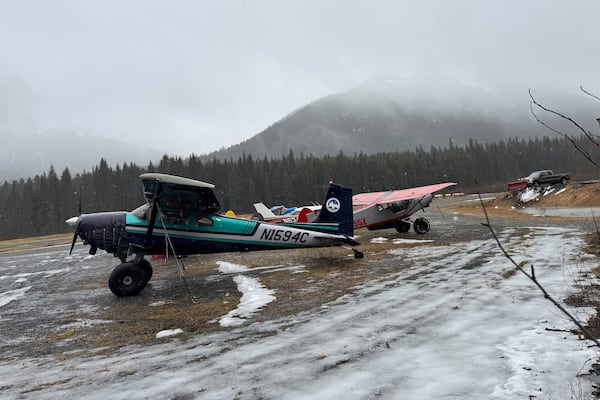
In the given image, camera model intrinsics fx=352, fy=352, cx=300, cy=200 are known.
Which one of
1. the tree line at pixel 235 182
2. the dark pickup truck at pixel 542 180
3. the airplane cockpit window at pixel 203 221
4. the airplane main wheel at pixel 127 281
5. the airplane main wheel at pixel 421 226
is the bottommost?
the airplane main wheel at pixel 421 226

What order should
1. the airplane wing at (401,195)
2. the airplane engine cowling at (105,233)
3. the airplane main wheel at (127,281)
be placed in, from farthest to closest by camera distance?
the airplane wing at (401,195) → the airplane engine cowling at (105,233) → the airplane main wheel at (127,281)

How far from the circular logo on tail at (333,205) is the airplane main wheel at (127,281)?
6.14 m

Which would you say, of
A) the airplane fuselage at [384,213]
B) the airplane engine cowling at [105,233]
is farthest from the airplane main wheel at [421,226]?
the airplane engine cowling at [105,233]

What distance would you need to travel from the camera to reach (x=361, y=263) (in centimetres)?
1095

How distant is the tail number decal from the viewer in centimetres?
1095

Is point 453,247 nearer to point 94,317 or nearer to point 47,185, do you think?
point 94,317

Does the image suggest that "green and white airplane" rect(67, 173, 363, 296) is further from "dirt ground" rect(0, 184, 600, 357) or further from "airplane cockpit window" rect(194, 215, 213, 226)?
"dirt ground" rect(0, 184, 600, 357)

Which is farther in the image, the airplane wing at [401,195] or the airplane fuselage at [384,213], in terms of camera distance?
the airplane fuselage at [384,213]

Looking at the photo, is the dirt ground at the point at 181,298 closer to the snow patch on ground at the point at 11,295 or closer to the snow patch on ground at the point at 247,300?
the snow patch on ground at the point at 247,300

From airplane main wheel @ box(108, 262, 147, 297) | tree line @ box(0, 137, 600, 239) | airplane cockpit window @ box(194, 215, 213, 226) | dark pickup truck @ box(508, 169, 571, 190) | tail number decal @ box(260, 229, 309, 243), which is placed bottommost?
airplane main wheel @ box(108, 262, 147, 297)

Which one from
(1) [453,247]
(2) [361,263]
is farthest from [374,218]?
(2) [361,263]

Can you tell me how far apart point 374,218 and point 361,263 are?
7652 mm

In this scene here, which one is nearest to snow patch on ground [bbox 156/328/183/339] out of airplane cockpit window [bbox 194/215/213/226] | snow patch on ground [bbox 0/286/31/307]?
airplane cockpit window [bbox 194/215/213/226]

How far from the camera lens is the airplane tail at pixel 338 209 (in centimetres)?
1212
